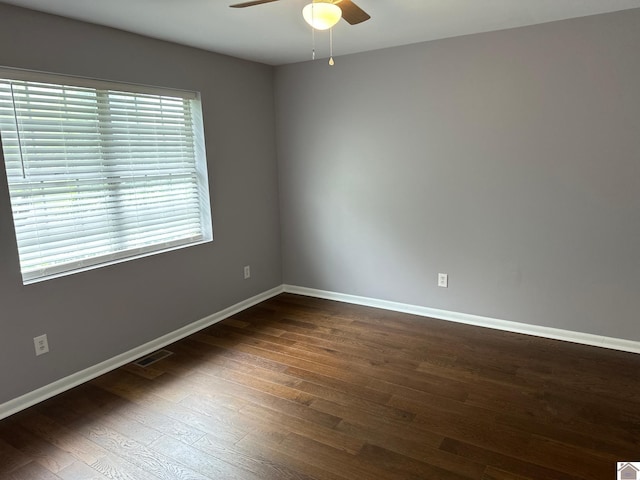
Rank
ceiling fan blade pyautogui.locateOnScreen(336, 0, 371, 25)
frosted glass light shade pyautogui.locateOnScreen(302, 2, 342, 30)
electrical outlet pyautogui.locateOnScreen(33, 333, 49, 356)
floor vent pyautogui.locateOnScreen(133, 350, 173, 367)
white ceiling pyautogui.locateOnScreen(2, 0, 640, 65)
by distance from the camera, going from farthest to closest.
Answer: floor vent pyautogui.locateOnScreen(133, 350, 173, 367) → electrical outlet pyautogui.locateOnScreen(33, 333, 49, 356) → white ceiling pyautogui.locateOnScreen(2, 0, 640, 65) → ceiling fan blade pyautogui.locateOnScreen(336, 0, 371, 25) → frosted glass light shade pyautogui.locateOnScreen(302, 2, 342, 30)

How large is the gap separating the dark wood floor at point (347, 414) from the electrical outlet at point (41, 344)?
31 cm

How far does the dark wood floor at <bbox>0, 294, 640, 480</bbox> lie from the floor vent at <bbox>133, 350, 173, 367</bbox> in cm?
8

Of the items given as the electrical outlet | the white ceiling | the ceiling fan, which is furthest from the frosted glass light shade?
the electrical outlet

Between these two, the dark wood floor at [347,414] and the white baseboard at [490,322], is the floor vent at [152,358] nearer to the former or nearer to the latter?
the dark wood floor at [347,414]

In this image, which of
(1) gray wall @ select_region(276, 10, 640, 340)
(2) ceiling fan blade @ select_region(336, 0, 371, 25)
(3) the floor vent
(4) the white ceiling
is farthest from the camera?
(3) the floor vent

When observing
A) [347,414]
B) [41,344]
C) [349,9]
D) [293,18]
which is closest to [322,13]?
[349,9]

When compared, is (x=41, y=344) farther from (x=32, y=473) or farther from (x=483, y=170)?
(x=483, y=170)

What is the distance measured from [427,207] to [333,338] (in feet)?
4.54

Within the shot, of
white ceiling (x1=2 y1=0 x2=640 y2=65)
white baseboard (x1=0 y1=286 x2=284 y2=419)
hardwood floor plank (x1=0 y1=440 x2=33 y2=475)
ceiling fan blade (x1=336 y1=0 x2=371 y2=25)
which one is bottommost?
hardwood floor plank (x1=0 y1=440 x2=33 y2=475)

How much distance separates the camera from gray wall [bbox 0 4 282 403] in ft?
7.97

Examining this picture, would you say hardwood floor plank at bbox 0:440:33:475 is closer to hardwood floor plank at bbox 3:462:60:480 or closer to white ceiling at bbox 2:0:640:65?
hardwood floor plank at bbox 3:462:60:480

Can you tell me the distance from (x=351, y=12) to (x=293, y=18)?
2.18 feet

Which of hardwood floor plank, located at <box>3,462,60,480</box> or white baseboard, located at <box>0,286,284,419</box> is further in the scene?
white baseboard, located at <box>0,286,284,419</box>

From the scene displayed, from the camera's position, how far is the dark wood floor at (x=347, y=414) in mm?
1978
